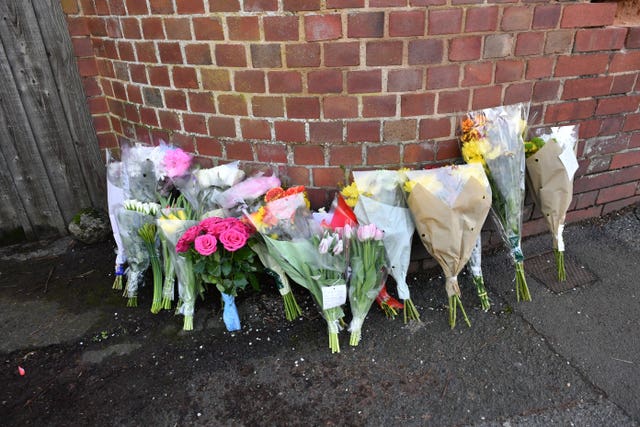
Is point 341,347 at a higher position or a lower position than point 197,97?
lower

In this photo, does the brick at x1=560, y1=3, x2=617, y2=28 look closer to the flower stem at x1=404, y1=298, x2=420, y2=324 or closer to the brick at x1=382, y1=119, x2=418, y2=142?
the brick at x1=382, y1=119, x2=418, y2=142

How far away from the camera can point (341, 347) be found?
2.19 metres

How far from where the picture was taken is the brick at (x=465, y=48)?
214 centimetres

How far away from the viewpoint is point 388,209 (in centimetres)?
221

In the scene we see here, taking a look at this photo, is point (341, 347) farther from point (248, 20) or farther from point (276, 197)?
point (248, 20)

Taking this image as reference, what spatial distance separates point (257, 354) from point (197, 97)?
4.52 ft

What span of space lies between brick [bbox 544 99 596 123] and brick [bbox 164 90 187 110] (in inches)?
80.7

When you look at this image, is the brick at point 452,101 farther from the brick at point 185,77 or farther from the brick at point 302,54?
the brick at point 185,77

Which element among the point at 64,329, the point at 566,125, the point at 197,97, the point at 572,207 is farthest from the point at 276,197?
the point at 572,207

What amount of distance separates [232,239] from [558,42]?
1982mm

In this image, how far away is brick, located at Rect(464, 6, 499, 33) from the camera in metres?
2.10

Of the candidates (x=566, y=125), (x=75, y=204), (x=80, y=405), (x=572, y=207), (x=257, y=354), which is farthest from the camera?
(x=75, y=204)

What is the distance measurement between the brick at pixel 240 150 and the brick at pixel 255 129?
0.06 meters

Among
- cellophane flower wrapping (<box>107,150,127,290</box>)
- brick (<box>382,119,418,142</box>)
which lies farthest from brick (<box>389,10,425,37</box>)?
cellophane flower wrapping (<box>107,150,127,290</box>)
